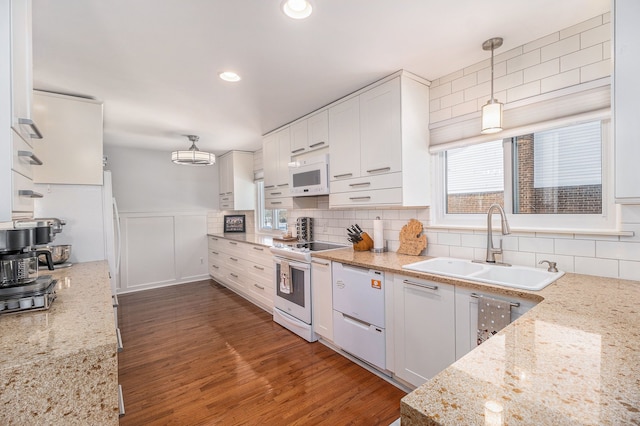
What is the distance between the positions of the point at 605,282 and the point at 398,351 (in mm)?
1218

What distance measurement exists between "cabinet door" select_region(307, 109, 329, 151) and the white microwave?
129 mm

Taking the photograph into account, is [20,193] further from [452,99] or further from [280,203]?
[280,203]

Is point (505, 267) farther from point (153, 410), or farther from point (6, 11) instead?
point (6, 11)

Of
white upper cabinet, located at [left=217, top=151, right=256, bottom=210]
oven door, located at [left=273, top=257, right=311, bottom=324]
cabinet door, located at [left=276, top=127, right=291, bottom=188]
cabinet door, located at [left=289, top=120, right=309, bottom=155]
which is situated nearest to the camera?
oven door, located at [left=273, top=257, right=311, bottom=324]

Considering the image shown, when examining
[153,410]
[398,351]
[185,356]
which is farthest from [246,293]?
[398,351]

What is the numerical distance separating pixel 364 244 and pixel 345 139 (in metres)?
1.01

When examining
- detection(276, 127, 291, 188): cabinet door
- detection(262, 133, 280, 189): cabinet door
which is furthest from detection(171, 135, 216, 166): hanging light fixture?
detection(276, 127, 291, 188): cabinet door

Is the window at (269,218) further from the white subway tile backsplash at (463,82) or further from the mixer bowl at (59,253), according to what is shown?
the white subway tile backsplash at (463,82)

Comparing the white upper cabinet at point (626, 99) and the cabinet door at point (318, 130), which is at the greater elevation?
the cabinet door at point (318, 130)

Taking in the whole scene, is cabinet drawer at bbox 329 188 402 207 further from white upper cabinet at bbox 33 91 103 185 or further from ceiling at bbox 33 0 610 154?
white upper cabinet at bbox 33 91 103 185

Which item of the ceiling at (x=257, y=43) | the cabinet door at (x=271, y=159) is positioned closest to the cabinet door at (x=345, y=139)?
the ceiling at (x=257, y=43)

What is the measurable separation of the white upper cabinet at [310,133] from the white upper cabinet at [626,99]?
6.82ft

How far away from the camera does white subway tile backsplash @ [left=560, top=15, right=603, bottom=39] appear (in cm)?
165

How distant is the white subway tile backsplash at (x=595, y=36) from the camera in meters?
1.62
